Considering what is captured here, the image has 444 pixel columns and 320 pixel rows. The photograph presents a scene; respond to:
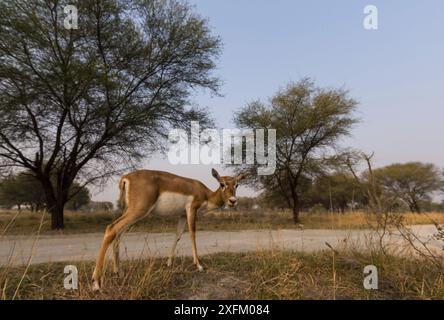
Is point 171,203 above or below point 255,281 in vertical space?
above

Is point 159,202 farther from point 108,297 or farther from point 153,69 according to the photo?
point 153,69

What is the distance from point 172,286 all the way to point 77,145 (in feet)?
51.8

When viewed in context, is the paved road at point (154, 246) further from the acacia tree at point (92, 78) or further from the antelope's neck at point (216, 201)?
the acacia tree at point (92, 78)

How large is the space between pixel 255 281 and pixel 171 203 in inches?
65.1

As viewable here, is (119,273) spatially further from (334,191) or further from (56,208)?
(334,191)

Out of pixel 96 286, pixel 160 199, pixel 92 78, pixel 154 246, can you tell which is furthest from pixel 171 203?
pixel 92 78

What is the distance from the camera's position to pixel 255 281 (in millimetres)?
5605

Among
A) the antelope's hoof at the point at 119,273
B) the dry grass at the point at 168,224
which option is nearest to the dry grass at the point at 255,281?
the antelope's hoof at the point at 119,273

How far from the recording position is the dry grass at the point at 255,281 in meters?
5.13

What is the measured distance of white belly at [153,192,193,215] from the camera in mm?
5980

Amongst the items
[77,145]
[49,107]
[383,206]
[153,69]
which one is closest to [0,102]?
[49,107]

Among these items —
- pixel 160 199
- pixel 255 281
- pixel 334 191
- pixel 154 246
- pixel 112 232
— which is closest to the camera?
pixel 112 232
